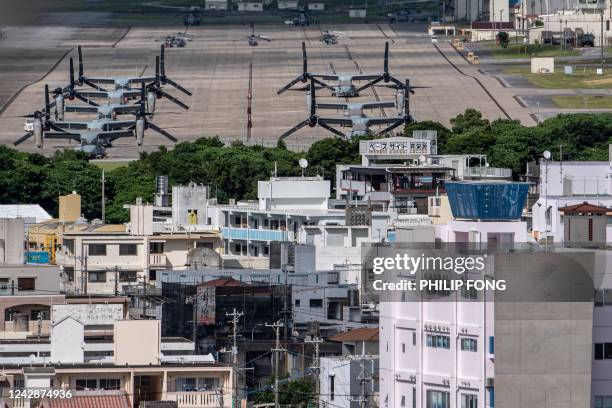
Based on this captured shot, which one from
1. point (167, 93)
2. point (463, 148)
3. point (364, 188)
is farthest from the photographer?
point (167, 93)

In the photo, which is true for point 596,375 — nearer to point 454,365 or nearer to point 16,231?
point 454,365

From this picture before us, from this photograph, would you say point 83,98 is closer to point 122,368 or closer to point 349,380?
point 349,380

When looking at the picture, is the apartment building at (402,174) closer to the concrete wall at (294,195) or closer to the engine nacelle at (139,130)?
the concrete wall at (294,195)

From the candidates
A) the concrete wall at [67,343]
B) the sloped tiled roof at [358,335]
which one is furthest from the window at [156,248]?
the concrete wall at [67,343]

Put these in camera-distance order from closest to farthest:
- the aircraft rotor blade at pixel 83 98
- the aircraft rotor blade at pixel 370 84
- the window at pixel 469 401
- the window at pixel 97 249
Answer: the window at pixel 469 401 < the window at pixel 97 249 < the aircraft rotor blade at pixel 83 98 < the aircraft rotor blade at pixel 370 84

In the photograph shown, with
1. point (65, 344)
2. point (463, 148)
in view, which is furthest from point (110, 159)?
point (65, 344)

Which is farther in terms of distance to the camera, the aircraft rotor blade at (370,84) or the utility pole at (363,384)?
the aircraft rotor blade at (370,84)

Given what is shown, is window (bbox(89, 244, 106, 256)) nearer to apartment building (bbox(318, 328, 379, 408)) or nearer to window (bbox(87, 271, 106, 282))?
window (bbox(87, 271, 106, 282))
